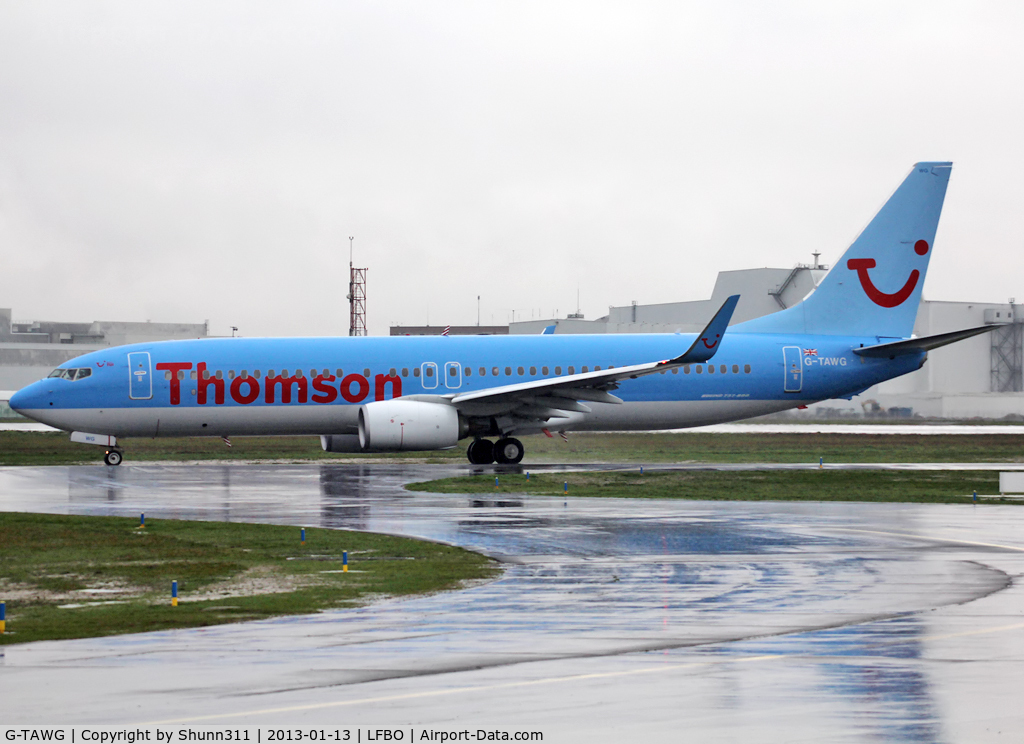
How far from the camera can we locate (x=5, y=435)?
55.0m

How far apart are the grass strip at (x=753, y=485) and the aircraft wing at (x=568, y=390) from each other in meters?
2.70

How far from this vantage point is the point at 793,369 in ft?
117

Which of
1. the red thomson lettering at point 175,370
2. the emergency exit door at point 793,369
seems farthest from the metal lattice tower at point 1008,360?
the red thomson lettering at point 175,370

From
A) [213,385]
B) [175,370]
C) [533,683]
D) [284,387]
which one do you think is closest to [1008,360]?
[284,387]

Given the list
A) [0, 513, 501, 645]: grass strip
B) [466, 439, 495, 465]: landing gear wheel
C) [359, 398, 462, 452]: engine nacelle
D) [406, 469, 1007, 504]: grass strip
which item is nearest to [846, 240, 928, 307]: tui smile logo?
[406, 469, 1007, 504]: grass strip

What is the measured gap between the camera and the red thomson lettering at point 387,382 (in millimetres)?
34125

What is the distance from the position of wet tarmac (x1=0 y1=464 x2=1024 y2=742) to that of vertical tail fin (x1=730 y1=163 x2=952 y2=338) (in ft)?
65.3

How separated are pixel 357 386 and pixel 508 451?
4.70 metres

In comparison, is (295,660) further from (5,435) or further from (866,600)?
(5,435)

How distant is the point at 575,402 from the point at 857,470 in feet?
25.9

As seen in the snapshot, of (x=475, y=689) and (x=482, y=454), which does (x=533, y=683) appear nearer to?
(x=475, y=689)

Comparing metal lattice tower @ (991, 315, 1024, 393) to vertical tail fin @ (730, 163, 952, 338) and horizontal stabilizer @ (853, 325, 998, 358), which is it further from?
horizontal stabilizer @ (853, 325, 998, 358)

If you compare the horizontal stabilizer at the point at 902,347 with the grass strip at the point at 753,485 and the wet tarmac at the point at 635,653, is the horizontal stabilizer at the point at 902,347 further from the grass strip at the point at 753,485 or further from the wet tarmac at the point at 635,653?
the wet tarmac at the point at 635,653

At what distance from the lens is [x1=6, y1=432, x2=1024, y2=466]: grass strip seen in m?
38.6
